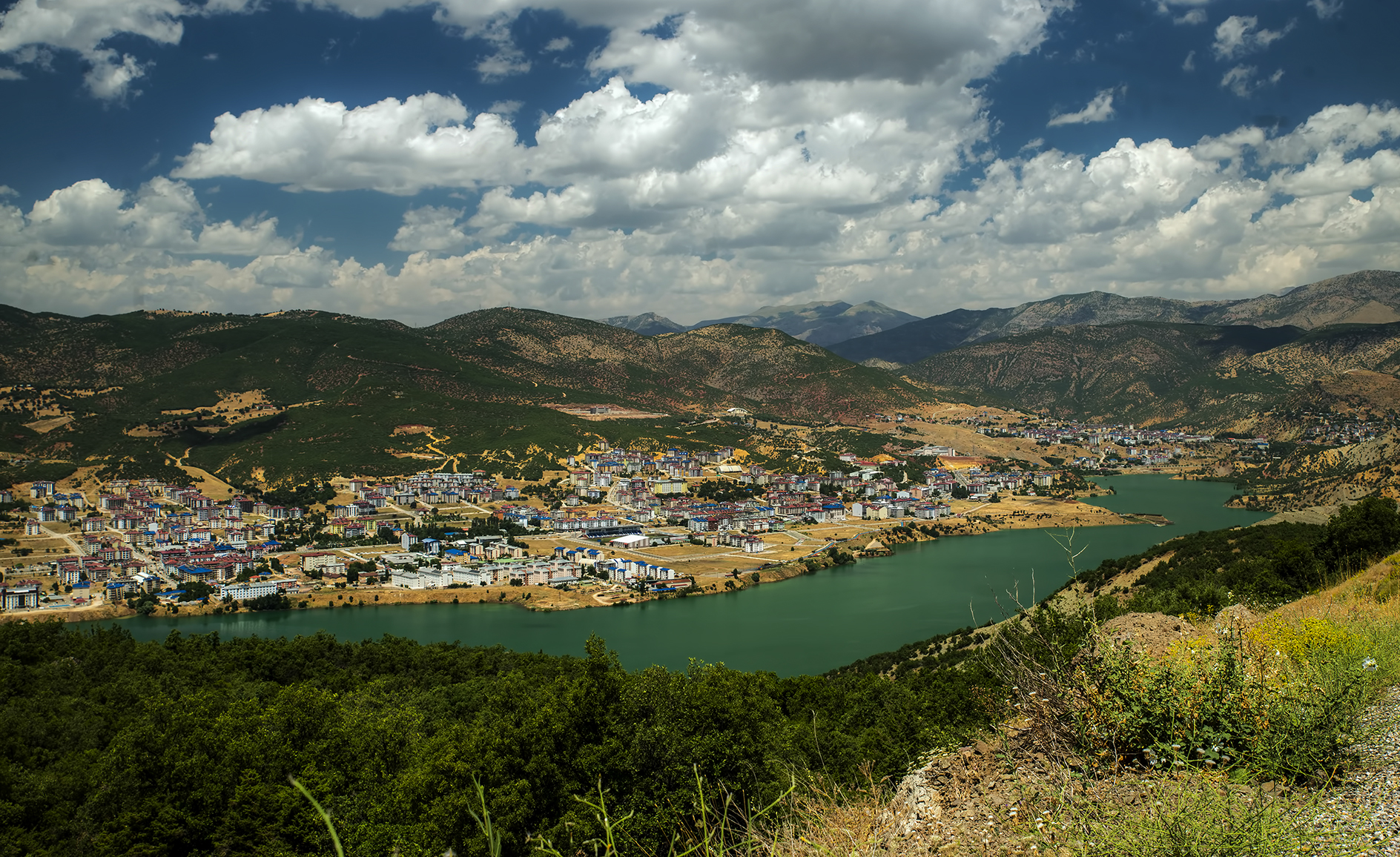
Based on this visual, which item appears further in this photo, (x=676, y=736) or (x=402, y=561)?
(x=402, y=561)

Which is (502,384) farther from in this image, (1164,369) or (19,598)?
(1164,369)

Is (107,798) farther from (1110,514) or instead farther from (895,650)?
(1110,514)

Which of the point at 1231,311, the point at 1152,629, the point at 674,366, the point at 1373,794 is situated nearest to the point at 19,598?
the point at 1152,629

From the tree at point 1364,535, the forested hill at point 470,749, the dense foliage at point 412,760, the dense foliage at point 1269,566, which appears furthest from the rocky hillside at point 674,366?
the dense foliage at point 412,760

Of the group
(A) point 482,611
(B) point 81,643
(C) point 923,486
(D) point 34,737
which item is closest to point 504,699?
(D) point 34,737

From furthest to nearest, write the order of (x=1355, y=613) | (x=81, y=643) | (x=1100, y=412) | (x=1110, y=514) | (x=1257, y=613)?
1. (x=1100, y=412)
2. (x=1110, y=514)
3. (x=81, y=643)
4. (x=1257, y=613)
5. (x=1355, y=613)

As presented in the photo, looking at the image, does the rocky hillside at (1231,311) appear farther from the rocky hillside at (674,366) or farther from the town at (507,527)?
the town at (507,527)
